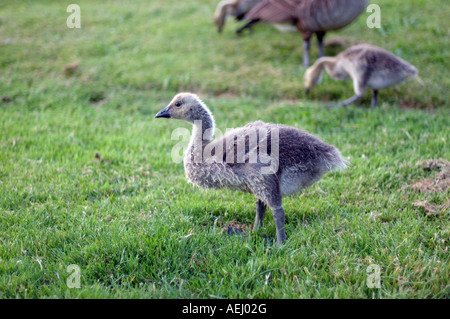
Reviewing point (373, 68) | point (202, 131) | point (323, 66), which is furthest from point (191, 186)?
point (323, 66)

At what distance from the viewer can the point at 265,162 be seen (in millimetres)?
4223

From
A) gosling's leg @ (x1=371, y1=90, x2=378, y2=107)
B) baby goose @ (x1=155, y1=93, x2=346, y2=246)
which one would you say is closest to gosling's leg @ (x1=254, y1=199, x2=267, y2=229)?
baby goose @ (x1=155, y1=93, x2=346, y2=246)

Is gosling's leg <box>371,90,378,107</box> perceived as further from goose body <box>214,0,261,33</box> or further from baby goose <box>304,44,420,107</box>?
goose body <box>214,0,261,33</box>

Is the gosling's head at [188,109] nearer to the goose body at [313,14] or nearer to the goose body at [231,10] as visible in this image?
the goose body at [313,14]

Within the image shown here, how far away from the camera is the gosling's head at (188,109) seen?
4789 millimetres

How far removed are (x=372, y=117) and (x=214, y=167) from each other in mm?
4215

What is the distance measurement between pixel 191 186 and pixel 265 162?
1.78 metres

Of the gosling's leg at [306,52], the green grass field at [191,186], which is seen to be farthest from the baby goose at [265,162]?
the gosling's leg at [306,52]

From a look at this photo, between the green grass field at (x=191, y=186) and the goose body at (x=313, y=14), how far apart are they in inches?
35.3

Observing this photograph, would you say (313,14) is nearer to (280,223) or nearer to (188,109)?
(188,109)

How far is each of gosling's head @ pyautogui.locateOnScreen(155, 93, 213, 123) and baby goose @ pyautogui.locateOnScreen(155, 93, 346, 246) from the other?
1.06ft

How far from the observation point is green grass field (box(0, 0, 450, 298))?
12.6 ft

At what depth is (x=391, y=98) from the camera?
8.26 m
